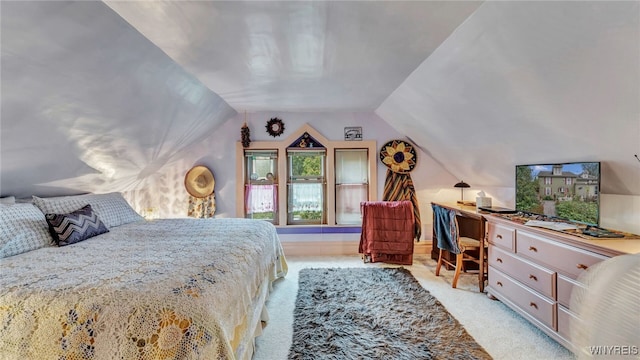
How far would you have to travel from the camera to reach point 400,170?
13.3 ft

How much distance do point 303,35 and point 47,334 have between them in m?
2.04

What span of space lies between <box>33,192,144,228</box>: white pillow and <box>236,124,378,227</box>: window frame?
1.47 metres

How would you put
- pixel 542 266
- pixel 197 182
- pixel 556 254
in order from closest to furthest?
pixel 556 254 < pixel 542 266 < pixel 197 182

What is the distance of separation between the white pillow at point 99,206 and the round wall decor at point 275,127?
2.05 meters

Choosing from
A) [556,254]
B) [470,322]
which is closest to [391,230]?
[470,322]

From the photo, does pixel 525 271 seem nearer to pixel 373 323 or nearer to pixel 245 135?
pixel 373 323

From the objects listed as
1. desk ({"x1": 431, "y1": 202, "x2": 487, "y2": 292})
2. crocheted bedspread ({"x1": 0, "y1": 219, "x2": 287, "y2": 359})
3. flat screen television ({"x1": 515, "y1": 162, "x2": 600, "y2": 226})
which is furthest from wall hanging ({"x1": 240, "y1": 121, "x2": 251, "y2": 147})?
flat screen television ({"x1": 515, "y1": 162, "x2": 600, "y2": 226})

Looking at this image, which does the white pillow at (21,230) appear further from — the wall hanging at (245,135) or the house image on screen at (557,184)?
the house image on screen at (557,184)

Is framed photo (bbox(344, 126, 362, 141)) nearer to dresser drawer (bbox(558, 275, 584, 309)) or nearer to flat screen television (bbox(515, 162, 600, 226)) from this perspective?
flat screen television (bbox(515, 162, 600, 226))

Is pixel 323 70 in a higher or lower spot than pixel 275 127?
higher

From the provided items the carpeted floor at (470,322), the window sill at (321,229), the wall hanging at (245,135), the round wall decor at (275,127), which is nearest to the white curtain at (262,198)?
the window sill at (321,229)

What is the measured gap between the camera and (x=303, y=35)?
182cm

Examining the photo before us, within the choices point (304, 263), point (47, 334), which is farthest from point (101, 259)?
point (304, 263)

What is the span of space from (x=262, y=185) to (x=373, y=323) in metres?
2.69
